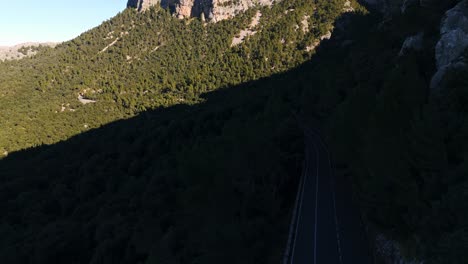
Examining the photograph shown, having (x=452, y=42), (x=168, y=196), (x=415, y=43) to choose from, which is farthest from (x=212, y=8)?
(x=452, y=42)

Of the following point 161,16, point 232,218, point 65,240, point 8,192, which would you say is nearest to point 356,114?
point 232,218

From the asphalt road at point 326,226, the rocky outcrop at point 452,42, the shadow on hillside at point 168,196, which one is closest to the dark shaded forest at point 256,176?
the shadow on hillside at point 168,196

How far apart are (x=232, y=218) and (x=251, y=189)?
3.59m

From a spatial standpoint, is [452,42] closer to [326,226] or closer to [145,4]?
[326,226]

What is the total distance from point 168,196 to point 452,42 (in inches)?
1352

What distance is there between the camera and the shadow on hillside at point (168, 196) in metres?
26.7

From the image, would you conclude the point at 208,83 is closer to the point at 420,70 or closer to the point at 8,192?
the point at 8,192

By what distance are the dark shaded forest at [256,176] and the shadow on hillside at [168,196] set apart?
15 centimetres

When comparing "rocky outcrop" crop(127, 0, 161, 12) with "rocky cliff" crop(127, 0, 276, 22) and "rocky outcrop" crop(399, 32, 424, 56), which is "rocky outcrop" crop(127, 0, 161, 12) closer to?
"rocky cliff" crop(127, 0, 276, 22)

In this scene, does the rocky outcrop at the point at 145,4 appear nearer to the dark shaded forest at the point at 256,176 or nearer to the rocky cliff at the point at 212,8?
the rocky cliff at the point at 212,8

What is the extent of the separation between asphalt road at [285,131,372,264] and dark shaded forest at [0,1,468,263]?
1459mm

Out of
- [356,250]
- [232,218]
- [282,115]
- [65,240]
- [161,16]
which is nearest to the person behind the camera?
[356,250]

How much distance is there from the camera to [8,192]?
5584cm

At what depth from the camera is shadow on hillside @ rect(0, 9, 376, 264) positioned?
26719 millimetres
